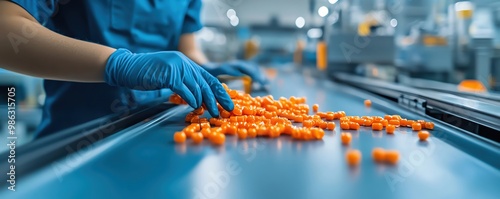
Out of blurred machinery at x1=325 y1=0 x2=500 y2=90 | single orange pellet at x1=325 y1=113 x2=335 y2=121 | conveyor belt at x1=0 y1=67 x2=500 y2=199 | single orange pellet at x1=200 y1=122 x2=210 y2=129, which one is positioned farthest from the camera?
blurred machinery at x1=325 y1=0 x2=500 y2=90

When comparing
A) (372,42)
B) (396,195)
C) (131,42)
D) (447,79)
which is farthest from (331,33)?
(447,79)

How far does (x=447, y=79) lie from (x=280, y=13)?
343cm

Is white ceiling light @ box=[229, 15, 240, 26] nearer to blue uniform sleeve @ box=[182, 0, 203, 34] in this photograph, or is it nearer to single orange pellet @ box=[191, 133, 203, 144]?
blue uniform sleeve @ box=[182, 0, 203, 34]

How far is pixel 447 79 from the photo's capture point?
5.47 m

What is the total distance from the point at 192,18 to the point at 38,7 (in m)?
1.04

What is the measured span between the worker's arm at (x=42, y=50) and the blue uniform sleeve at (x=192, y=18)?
1.06 metres

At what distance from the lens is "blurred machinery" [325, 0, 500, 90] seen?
3.14m

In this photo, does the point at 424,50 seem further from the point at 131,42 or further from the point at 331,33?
the point at 131,42

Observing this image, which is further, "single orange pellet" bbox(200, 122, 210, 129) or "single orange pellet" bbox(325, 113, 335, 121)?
"single orange pellet" bbox(325, 113, 335, 121)

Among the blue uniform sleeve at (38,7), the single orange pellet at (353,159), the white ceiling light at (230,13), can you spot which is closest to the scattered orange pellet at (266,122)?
the single orange pellet at (353,159)

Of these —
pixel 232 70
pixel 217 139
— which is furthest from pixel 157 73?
pixel 232 70

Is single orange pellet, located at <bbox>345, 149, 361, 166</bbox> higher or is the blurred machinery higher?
the blurred machinery

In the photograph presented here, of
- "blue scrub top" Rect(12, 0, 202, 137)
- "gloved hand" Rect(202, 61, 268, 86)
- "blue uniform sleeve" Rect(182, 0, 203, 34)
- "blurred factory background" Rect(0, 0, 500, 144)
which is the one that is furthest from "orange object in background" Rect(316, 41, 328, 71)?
"blue scrub top" Rect(12, 0, 202, 137)

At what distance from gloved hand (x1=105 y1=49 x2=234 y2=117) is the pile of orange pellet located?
93 millimetres
